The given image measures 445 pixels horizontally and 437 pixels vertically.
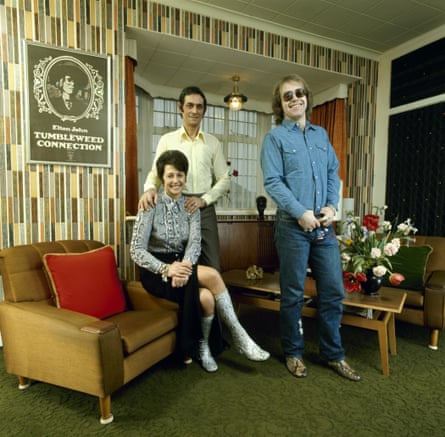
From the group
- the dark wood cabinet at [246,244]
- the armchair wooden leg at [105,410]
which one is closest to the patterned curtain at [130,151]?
the dark wood cabinet at [246,244]

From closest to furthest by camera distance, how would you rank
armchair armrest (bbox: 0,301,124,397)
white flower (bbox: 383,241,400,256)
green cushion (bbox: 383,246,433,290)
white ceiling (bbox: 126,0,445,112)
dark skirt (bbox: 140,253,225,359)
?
armchair armrest (bbox: 0,301,124,397) < dark skirt (bbox: 140,253,225,359) < white flower (bbox: 383,241,400,256) < green cushion (bbox: 383,246,433,290) < white ceiling (bbox: 126,0,445,112)

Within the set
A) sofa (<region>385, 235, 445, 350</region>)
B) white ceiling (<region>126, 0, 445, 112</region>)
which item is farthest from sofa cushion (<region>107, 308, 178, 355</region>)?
white ceiling (<region>126, 0, 445, 112</region>)

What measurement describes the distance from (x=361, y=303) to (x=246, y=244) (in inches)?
84.4

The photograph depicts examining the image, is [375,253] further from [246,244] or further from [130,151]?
[130,151]

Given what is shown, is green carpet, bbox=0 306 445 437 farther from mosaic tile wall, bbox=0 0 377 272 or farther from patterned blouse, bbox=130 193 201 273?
mosaic tile wall, bbox=0 0 377 272

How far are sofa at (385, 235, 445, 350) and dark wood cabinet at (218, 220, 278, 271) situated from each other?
5.50ft

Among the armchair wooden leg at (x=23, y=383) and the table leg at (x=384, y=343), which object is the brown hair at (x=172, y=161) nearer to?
the armchair wooden leg at (x=23, y=383)

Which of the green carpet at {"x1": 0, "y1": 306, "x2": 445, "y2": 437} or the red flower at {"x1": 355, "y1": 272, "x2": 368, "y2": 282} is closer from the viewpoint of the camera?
the green carpet at {"x1": 0, "y1": 306, "x2": 445, "y2": 437}

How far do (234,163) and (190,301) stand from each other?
11.3ft

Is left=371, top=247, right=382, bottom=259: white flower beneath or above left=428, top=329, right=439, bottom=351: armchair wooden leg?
above

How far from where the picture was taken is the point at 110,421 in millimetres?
1496

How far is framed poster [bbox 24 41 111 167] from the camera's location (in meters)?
2.43

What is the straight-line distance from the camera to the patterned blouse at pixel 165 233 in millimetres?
1934

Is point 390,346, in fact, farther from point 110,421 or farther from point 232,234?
point 232,234
